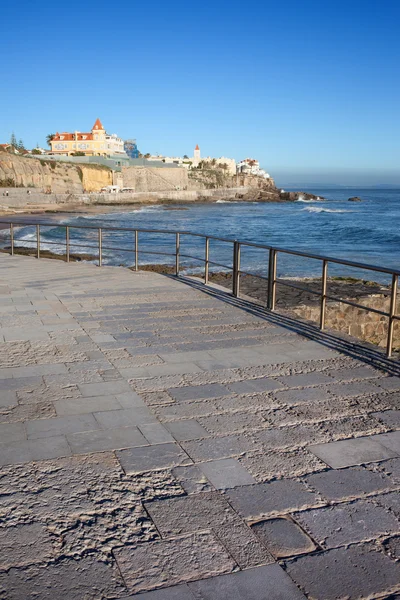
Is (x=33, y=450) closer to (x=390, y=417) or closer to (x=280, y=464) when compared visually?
(x=280, y=464)

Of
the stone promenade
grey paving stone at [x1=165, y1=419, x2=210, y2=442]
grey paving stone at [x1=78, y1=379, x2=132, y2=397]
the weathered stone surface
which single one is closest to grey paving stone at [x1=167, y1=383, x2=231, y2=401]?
the stone promenade

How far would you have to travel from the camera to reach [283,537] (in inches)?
112

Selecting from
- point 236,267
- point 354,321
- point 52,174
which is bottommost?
point 354,321

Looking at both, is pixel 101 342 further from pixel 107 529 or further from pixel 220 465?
pixel 107 529

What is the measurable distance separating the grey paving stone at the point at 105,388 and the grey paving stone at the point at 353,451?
175 centimetres

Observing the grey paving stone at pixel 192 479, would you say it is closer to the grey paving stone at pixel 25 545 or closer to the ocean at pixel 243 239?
the grey paving stone at pixel 25 545

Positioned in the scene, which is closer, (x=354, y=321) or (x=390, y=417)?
(x=390, y=417)

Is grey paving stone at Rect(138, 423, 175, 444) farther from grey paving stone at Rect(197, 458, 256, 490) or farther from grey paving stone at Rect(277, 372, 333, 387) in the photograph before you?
grey paving stone at Rect(277, 372, 333, 387)

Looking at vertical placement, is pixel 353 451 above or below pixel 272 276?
below

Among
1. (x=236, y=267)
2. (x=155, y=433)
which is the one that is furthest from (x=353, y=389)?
(x=236, y=267)

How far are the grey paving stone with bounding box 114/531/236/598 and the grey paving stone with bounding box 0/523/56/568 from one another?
0.33 m

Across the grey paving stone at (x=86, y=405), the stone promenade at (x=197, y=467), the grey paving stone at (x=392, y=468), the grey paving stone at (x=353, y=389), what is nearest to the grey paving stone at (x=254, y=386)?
the stone promenade at (x=197, y=467)

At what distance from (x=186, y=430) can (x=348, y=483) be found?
119cm

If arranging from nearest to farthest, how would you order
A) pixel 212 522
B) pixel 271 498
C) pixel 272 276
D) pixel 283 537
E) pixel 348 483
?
pixel 283 537
pixel 212 522
pixel 271 498
pixel 348 483
pixel 272 276
